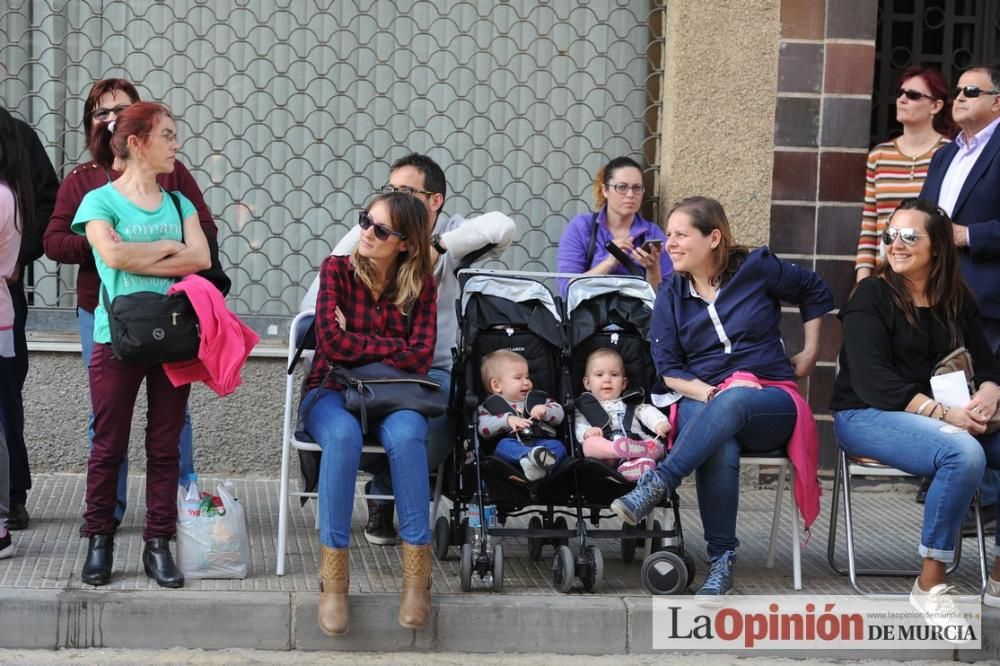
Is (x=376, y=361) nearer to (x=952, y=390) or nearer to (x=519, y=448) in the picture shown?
(x=519, y=448)

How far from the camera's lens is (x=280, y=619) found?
504cm

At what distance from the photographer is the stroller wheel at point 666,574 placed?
5293 mm

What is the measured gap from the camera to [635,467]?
5.41m

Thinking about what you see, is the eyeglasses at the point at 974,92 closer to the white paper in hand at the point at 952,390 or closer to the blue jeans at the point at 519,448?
the white paper in hand at the point at 952,390

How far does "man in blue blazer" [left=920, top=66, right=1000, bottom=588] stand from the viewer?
6.21 meters

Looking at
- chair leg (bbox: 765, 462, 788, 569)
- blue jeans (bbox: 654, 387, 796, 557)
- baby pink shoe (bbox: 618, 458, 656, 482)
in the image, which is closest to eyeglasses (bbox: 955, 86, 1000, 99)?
blue jeans (bbox: 654, 387, 796, 557)

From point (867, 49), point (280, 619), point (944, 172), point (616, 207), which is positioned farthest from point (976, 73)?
point (280, 619)

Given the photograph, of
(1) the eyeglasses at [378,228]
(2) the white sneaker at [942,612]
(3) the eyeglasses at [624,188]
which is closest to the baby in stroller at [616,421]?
(1) the eyeglasses at [378,228]

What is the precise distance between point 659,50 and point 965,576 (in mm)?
3354

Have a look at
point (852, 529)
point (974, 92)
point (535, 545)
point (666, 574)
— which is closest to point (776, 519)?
point (852, 529)

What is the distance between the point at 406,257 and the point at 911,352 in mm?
2057

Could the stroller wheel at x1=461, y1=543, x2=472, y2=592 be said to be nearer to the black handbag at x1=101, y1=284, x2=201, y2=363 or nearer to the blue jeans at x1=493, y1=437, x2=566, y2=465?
the blue jeans at x1=493, y1=437, x2=566, y2=465

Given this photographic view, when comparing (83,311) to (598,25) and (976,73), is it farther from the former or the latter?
(976,73)

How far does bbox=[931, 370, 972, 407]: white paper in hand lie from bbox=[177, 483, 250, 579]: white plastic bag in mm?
2782
